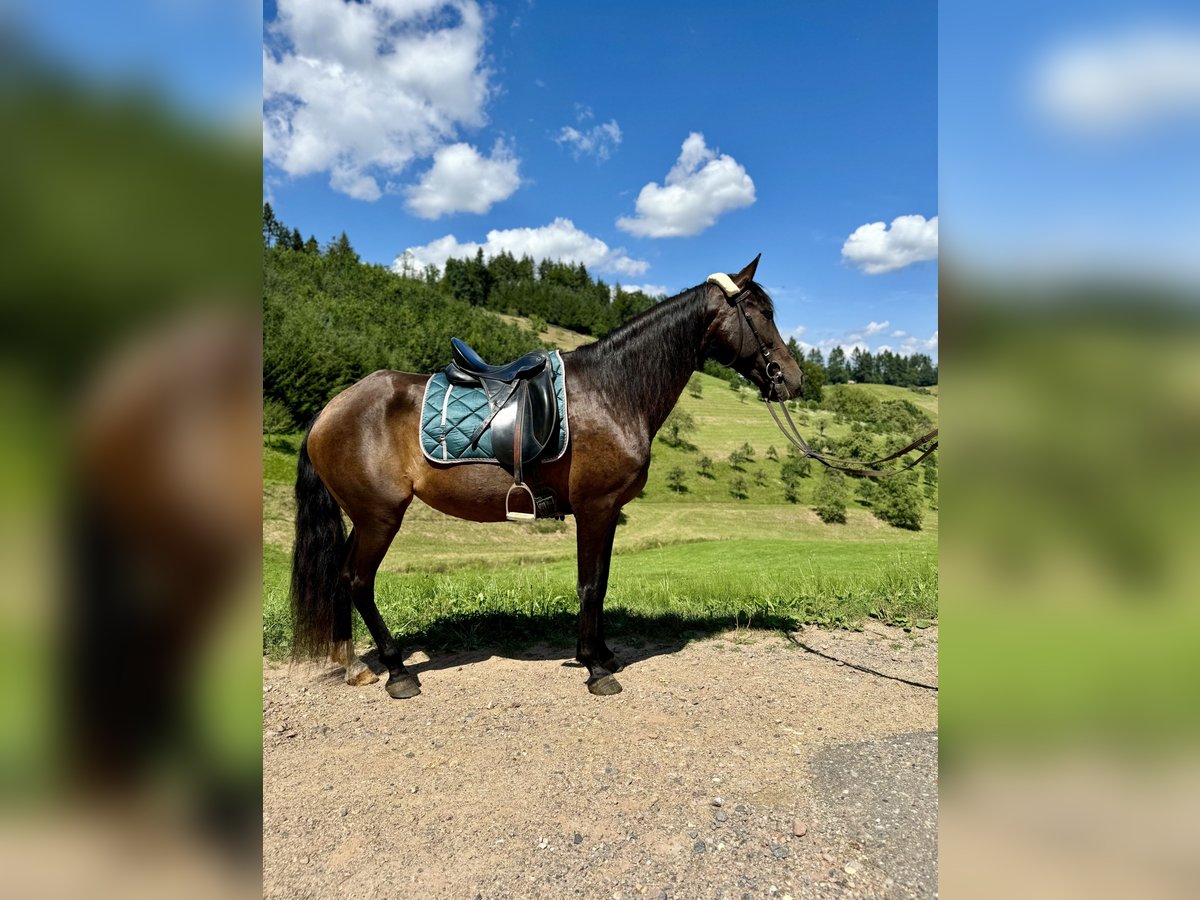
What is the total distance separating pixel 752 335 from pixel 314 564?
12.8 feet

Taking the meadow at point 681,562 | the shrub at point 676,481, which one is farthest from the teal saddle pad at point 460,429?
the shrub at point 676,481

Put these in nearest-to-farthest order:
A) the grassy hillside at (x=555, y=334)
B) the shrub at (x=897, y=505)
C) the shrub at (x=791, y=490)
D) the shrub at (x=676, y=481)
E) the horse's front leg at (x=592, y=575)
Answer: the horse's front leg at (x=592, y=575) < the shrub at (x=897, y=505) < the shrub at (x=791, y=490) < the shrub at (x=676, y=481) < the grassy hillside at (x=555, y=334)

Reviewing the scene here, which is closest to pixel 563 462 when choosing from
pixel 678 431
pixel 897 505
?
pixel 897 505

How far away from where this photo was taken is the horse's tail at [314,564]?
16.7 ft

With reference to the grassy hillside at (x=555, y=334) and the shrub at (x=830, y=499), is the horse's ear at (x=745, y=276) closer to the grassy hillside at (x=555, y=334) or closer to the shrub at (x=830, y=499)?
the shrub at (x=830, y=499)

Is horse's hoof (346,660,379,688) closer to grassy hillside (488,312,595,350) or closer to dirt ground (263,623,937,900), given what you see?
dirt ground (263,623,937,900)

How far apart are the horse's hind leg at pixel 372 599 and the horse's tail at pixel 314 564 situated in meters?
0.32

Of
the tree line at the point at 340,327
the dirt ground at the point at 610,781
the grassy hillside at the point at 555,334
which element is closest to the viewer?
the dirt ground at the point at 610,781

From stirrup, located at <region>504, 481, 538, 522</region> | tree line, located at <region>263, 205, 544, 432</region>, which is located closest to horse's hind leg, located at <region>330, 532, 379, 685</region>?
stirrup, located at <region>504, 481, 538, 522</region>

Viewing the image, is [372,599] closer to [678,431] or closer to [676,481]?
[676,481]
